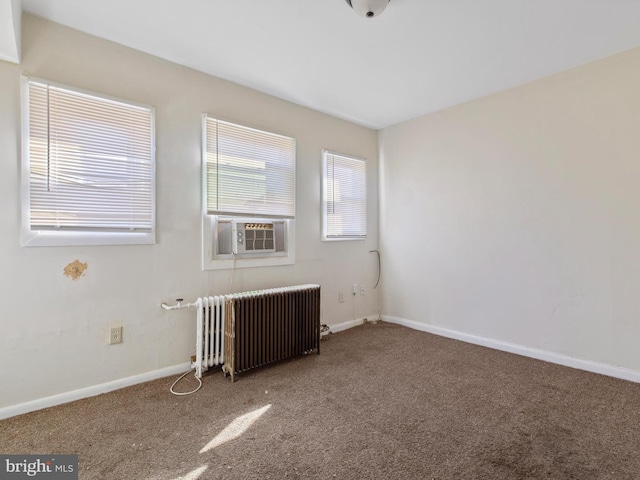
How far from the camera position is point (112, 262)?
234cm

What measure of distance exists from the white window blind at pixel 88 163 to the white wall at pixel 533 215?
118 inches

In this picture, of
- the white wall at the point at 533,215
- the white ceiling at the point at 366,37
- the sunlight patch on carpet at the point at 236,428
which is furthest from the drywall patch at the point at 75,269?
the white wall at the point at 533,215

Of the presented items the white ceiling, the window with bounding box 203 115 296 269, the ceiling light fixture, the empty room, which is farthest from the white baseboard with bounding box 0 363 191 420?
the ceiling light fixture

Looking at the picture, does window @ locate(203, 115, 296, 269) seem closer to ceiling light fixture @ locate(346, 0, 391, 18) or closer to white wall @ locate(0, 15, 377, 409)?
white wall @ locate(0, 15, 377, 409)

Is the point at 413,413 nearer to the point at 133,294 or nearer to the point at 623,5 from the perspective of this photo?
the point at 133,294

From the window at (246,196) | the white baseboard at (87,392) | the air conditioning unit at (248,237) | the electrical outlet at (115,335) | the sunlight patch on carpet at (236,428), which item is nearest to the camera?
the sunlight patch on carpet at (236,428)

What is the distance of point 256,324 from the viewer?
2688mm

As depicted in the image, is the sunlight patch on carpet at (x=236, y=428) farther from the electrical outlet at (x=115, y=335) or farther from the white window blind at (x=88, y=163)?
the white window blind at (x=88, y=163)

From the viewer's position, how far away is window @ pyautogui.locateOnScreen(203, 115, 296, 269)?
279 cm

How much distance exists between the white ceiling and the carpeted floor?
104 inches

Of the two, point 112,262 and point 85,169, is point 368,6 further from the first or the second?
point 112,262

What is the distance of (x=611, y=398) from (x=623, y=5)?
8.69 ft

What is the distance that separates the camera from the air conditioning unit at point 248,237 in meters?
2.90

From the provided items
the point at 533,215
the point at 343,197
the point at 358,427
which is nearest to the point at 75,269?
the point at 358,427
